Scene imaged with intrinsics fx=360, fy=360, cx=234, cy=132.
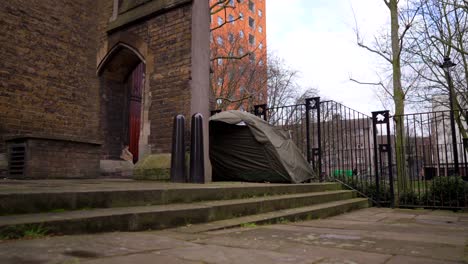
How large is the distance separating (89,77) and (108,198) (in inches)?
280

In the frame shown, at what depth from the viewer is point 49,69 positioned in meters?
8.74

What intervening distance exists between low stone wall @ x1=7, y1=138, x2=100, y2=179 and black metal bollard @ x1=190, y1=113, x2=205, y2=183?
133 inches

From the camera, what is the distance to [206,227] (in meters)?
3.71

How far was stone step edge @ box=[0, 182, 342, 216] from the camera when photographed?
295cm

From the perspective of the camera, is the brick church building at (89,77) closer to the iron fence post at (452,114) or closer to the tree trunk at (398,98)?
the iron fence post at (452,114)

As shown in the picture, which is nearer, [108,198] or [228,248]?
[228,248]

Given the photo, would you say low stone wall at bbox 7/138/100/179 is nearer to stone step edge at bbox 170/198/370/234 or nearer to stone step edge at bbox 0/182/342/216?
stone step edge at bbox 0/182/342/216

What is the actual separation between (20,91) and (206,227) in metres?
6.52

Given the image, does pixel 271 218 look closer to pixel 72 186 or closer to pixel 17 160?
pixel 72 186

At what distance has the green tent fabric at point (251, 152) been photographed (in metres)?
8.41

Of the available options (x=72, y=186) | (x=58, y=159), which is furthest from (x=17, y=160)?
(x=72, y=186)

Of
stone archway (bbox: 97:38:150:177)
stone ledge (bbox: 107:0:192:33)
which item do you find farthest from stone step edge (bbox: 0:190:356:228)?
stone archway (bbox: 97:38:150:177)

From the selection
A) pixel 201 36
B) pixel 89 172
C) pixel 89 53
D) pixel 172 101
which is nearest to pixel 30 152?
pixel 89 172

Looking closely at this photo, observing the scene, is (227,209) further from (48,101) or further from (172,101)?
(48,101)
